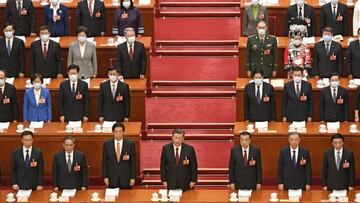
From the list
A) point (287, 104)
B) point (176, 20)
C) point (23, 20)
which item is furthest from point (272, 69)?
point (23, 20)

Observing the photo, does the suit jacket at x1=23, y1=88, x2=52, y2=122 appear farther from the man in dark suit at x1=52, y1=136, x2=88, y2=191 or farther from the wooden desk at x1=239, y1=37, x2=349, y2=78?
the wooden desk at x1=239, y1=37, x2=349, y2=78

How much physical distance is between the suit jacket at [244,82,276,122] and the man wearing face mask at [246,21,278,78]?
1.10 metres

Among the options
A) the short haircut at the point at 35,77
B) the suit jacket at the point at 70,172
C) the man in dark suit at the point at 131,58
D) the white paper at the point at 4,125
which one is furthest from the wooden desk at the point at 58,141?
the man in dark suit at the point at 131,58

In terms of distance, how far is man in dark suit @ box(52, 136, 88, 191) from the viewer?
15.1 metres

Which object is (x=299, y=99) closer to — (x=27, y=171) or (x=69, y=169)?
(x=69, y=169)

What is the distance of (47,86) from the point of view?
1723cm

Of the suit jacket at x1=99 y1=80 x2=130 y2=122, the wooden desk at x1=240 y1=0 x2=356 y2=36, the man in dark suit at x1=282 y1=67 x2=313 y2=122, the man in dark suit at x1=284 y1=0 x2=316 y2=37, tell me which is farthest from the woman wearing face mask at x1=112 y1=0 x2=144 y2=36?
the man in dark suit at x1=282 y1=67 x2=313 y2=122

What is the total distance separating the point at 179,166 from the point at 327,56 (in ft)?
11.1

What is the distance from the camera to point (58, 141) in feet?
53.3

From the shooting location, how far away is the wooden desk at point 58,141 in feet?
53.0

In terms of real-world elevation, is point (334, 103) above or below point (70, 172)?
above

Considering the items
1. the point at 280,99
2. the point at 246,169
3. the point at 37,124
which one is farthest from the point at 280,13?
the point at 37,124

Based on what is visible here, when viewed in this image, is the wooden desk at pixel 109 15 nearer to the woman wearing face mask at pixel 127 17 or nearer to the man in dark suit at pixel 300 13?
the woman wearing face mask at pixel 127 17

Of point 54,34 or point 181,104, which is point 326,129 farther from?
point 54,34
